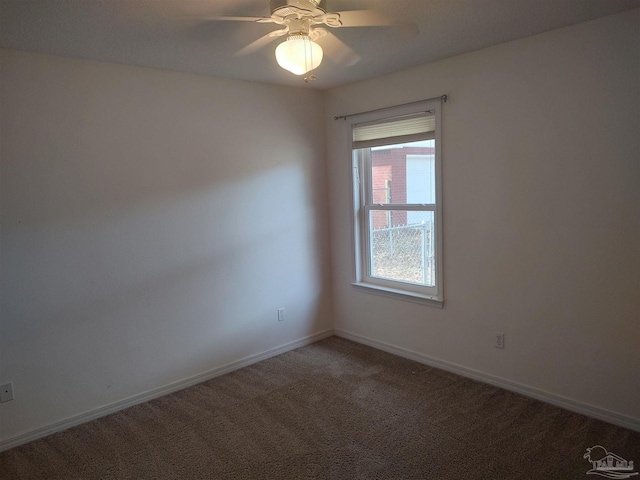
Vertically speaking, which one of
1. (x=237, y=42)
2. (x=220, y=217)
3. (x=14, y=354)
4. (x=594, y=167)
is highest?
(x=237, y=42)

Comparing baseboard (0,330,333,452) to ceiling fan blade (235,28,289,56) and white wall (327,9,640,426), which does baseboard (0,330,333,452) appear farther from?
ceiling fan blade (235,28,289,56)

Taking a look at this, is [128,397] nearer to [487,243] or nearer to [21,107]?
[21,107]

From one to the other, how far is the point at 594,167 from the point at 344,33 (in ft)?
5.49

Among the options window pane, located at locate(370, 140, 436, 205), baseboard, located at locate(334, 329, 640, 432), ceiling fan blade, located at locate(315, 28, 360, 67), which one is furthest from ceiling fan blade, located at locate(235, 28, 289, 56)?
baseboard, located at locate(334, 329, 640, 432)

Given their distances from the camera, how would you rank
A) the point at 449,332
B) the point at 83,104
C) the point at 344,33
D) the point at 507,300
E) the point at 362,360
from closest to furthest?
1. the point at 344,33
2. the point at 83,104
3. the point at 507,300
4. the point at 449,332
5. the point at 362,360

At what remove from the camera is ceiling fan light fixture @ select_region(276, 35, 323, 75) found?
2.21 metres

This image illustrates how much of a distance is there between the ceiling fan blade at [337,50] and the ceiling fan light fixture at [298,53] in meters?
0.24

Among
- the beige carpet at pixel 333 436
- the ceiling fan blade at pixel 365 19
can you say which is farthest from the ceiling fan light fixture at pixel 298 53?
the beige carpet at pixel 333 436

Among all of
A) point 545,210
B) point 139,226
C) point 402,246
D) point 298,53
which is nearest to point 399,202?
point 402,246

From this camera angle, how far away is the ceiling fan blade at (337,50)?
2.74 meters

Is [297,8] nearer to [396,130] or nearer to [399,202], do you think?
[396,130]

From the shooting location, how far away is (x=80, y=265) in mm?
3006

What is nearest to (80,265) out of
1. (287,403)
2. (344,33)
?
(287,403)

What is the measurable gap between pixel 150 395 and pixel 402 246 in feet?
7.69
